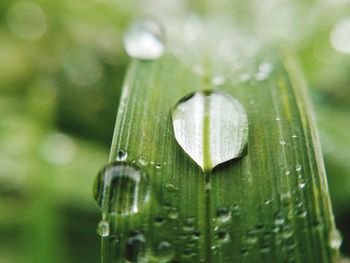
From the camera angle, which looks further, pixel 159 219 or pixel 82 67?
pixel 82 67

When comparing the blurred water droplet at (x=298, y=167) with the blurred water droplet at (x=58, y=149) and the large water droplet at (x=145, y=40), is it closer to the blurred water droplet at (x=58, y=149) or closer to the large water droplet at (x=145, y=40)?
the large water droplet at (x=145, y=40)

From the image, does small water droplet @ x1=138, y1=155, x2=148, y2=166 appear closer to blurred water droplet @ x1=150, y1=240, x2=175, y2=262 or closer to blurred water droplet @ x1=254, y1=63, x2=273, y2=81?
blurred water droplet @ x1=150, y1=240, x2=175, y2=262

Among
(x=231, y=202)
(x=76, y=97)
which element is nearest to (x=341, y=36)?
(x=76, y=97)

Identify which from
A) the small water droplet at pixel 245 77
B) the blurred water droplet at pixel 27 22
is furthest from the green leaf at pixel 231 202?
the blurred water droplet at pixel 27 22

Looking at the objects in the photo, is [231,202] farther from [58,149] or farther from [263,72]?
[58,149]

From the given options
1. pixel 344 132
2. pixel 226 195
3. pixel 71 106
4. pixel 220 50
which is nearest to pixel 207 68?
pixel 220 50

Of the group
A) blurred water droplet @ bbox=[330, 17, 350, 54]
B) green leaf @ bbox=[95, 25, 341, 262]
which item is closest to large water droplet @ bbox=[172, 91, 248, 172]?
green leaf @ bbox=[95, 25, 341, 262]

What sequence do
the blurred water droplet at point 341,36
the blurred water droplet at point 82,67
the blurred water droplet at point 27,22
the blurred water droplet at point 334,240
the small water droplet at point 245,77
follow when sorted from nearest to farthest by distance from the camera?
the blurred water droplet at point 334,240, the small water droplet at point 245,77, the blurred water droplet at point 341,36, the blurred water droplet at point 82,67, the blurred water droplet at point 27,22
